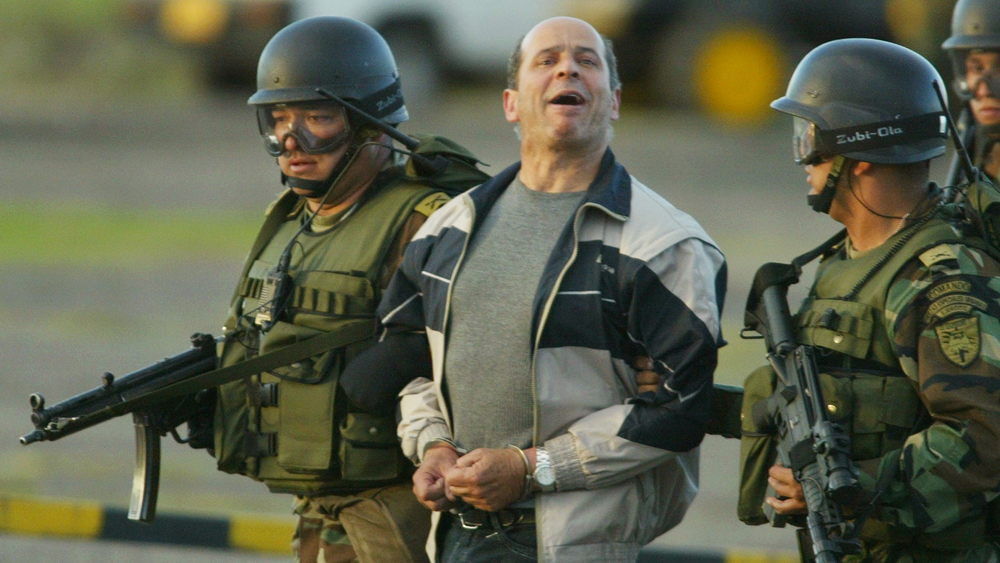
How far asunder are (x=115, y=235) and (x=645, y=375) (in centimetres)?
1201

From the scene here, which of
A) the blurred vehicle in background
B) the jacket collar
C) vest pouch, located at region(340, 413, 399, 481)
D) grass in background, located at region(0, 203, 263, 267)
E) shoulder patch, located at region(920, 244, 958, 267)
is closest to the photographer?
shoulder patch, located at region(920, 244, 958, 267)

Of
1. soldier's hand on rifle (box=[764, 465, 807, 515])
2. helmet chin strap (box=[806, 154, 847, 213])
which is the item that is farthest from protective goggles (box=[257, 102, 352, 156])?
soldier's hand on rifle (box=[764, 465, 807, 515])

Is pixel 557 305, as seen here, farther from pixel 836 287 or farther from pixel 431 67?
pixel 431 67

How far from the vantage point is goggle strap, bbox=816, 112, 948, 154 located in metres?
3.64

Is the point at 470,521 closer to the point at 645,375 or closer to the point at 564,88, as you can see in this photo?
the point at 645,375

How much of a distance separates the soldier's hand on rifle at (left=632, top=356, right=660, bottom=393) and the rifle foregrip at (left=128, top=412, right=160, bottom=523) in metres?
1.82

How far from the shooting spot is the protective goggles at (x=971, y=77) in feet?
15.5

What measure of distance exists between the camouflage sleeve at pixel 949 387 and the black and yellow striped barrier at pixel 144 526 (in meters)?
2.71

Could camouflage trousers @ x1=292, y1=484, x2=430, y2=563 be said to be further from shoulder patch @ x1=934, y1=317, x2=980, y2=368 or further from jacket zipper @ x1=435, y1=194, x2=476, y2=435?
shoulder patch @ x1=934, y1=317, x2=980, y2=368

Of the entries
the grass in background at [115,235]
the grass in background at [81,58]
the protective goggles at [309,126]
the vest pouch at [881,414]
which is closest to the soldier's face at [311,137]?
the protective goggles at [309,126]

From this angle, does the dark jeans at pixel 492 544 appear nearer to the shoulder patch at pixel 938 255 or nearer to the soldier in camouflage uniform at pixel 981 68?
the shoulder patch at pixel 938 255

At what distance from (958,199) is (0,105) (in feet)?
64.5

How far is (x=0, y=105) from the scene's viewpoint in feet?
69.4

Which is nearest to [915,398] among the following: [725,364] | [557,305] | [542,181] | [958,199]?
[958,199]
